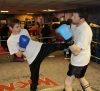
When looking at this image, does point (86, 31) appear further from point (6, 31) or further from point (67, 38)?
point (6, 31)

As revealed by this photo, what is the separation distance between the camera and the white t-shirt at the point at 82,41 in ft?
6.57

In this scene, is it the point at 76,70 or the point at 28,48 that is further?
the point at 28,48

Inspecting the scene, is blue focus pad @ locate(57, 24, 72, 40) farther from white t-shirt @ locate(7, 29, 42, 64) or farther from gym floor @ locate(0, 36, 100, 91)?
gym floor @ locate(0, 36, 100, 91)

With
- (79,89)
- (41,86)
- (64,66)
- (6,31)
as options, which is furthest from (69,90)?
(6,31)

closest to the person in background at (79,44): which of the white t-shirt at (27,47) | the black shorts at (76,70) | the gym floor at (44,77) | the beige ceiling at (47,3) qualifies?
the black shorts at (76,70)

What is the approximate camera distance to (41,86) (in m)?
3.26

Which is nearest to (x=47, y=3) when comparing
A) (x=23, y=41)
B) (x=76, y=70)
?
(x=23, y=41)

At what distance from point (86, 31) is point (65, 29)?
0.31m

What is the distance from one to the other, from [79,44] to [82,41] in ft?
0.18

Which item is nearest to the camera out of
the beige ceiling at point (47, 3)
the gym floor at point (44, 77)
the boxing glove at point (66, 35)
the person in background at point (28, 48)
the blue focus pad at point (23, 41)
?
the boxing glove at point (66, 35)

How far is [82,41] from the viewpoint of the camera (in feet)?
6.54

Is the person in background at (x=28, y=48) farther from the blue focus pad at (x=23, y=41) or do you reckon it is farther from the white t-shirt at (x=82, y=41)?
the white t-shirt at (x=82, y=41)

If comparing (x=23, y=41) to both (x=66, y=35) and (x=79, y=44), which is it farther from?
(x=79, y=44)

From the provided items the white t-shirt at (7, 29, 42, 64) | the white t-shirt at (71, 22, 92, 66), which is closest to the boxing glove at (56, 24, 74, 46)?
the white t-shirt at (71, 22, 92, 66)
